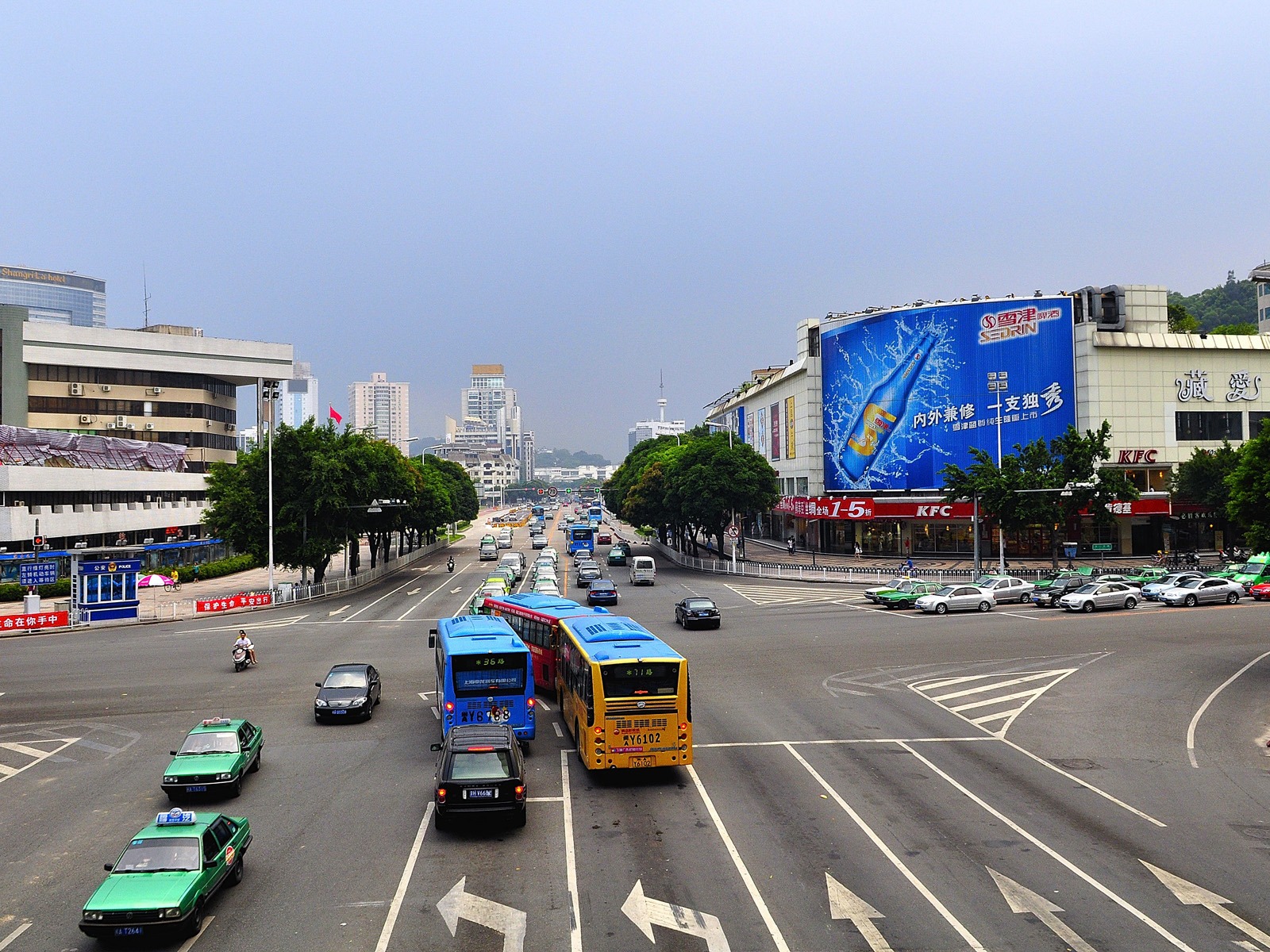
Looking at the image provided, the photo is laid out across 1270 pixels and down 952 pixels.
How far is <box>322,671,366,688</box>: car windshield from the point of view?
83.1 ft

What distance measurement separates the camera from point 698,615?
42469mm

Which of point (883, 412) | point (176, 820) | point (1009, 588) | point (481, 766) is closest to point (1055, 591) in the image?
point (1009, 588)

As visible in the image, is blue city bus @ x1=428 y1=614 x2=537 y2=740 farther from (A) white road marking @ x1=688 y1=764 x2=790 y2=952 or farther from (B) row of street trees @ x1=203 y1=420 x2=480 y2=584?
(B) row of street trees @ x1=203 y1=420 x2=480 y2=584

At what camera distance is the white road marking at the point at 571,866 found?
12.2 meters

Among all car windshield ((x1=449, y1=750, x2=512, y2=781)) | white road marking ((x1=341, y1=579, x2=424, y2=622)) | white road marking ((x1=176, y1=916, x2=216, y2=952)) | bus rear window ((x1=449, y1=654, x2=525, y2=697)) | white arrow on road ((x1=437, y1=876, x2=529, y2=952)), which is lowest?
white road marking ((x1=341, y1=579, x2=424, y2=622))

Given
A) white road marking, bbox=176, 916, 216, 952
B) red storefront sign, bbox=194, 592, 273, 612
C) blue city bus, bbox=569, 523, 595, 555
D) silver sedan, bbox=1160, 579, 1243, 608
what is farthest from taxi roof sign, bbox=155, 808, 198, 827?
blue city bus, bbox=569, 523, 595, 555

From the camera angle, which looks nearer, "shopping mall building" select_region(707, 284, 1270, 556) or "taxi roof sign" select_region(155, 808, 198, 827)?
"taxi roof sign" select_region(155, 808, 198, 827)

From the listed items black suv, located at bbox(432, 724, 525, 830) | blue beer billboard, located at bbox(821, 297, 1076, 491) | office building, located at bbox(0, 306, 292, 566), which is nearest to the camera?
black suv, located at bbox(432, 724, 525, 830)

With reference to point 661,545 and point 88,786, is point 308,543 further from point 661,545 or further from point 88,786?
point 661,545

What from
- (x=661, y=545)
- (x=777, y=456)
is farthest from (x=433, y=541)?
(x=777, y=456)

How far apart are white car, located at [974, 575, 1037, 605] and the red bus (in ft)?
94.2

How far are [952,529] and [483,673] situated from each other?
66104mm

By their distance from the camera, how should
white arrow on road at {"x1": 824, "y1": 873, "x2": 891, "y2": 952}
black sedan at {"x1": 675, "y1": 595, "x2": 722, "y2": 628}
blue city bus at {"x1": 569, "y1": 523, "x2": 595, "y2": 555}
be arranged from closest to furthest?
white arrow on road at {"x1": 824, "y1": 873, "x2": 891, "y2": 952} < black sedan at {"x1": 675, "y1": 595, "x2": 722, "y2": 628} < blue city bus at {"x1": 569, "y1": 523, "x2": 595, "y2": 555}

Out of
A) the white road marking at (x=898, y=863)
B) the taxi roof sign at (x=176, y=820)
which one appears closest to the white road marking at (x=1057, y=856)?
the white road marking at (x=898, y=863)
